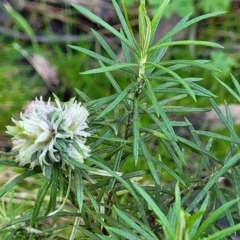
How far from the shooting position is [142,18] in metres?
0.85

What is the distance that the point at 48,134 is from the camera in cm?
78

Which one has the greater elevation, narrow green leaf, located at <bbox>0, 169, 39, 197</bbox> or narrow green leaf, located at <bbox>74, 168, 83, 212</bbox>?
narrow green leaf, located at <bbox>0, 169, 39, 197</bbox>

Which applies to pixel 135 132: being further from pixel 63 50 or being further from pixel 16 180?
pixel 63 50

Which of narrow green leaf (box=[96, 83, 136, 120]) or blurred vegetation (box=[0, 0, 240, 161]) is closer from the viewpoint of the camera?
narrow green leaf (box=[96, 83, 136, 120])

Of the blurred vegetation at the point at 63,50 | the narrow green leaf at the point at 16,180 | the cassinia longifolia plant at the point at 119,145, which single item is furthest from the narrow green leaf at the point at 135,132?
the blurred vegetation at the point at 63,50

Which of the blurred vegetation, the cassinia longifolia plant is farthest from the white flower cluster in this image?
the blurred vegetation

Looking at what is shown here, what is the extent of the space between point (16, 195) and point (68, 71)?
1.88 feet

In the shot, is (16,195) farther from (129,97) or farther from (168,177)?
(129,97)

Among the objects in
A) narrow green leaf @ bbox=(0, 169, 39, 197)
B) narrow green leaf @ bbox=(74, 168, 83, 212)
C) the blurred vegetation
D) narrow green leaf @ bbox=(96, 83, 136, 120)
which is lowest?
the blurred vegetation

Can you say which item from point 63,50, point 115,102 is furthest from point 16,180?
point 63,50

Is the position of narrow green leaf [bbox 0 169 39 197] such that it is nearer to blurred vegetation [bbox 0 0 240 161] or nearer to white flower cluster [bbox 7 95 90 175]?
white flower cluster [bbox 7 95 90 175]

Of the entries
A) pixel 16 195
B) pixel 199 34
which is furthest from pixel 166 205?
pixel 199 34

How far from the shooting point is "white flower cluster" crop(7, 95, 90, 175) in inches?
30.6

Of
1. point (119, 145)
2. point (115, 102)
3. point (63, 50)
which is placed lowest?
point (63, 50)
